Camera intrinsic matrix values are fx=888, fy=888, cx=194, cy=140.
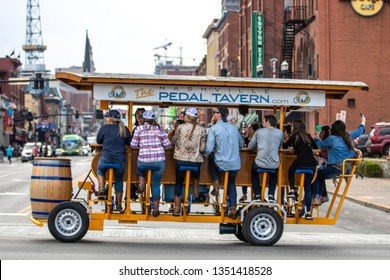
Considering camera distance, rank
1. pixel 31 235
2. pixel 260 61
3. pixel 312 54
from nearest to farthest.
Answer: pixel 31 235
pixel 312 54
pixel 260 61

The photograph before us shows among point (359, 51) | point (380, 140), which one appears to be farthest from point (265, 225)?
point (359, 51)

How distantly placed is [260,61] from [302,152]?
198ft

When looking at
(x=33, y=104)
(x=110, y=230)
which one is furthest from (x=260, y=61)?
(x=33, y=104)

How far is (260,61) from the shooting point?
73938 mm

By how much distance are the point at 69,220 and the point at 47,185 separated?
68 cm

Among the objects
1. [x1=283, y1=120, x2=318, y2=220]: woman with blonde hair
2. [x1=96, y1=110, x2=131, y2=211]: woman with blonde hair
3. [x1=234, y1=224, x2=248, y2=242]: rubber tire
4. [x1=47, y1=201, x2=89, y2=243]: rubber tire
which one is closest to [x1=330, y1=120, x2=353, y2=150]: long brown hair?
[x1=283, y1=120, x2=318, y2=220]: woman with blonde hair

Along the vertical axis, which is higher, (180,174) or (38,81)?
(38,81)

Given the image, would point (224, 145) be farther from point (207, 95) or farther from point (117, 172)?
point (117, 172)

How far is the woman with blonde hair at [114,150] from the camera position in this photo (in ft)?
44.5

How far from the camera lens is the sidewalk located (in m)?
26.5

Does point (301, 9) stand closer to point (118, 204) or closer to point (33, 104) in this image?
point (118, 204)

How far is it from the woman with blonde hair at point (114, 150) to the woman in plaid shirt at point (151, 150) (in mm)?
177

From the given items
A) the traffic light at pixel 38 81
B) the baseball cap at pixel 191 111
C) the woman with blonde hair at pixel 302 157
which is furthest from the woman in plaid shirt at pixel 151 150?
the traffic light at pixel 38 81

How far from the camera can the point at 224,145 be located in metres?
13.7
